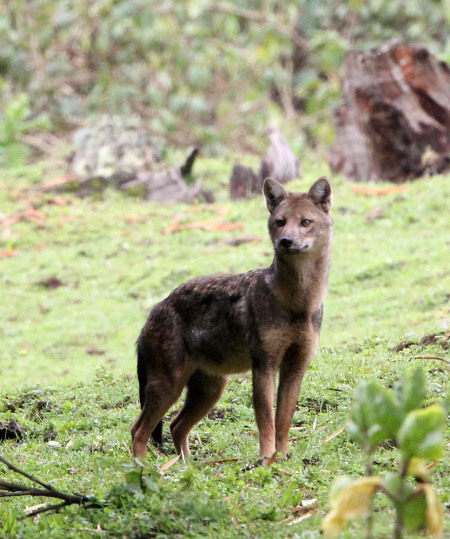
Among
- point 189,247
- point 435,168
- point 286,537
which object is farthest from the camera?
point 435,168

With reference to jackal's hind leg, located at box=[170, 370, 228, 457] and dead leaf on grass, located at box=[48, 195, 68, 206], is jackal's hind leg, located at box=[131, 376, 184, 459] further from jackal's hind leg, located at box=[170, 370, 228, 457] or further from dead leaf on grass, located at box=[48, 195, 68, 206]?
dead leaf on grass, located at box=[48, 195, 68, 206]

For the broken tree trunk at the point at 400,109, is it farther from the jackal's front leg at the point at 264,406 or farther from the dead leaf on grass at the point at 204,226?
the jackal's front leg at the point at 264,406

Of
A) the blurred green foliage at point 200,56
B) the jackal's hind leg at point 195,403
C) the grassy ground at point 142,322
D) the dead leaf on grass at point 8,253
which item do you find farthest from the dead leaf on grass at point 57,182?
the jackal's hind leg at point 195,403

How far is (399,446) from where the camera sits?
286cm

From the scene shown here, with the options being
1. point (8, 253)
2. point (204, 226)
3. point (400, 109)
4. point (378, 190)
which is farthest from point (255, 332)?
point (400, 109)

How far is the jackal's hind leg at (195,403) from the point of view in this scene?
22.1 ft

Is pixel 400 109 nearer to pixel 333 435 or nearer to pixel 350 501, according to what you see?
pixel 333 435

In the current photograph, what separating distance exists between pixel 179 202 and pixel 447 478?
45.3ft

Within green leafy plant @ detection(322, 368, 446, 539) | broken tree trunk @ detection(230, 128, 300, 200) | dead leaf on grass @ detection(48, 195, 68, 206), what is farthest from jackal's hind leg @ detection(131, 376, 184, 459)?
dead leaf on grass @ detection(48, 195, 68, 206)

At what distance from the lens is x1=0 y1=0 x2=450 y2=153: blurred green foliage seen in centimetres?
2575

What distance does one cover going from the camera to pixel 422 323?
10062 millimetres

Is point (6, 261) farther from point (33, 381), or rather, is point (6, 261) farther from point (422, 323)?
point (422, 323)

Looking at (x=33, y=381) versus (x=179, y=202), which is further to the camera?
(x=179, y=202)

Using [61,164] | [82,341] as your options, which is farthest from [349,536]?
[61,164]
